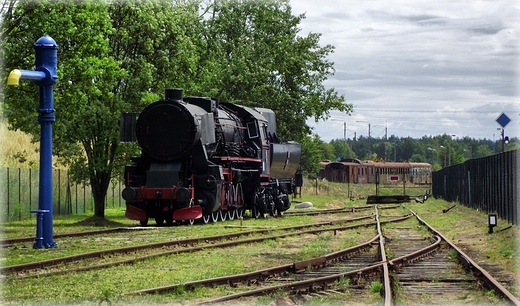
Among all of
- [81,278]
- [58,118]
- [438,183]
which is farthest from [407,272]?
[438,183]

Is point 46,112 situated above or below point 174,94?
below

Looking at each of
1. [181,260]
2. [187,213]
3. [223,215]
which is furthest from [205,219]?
[181,260]

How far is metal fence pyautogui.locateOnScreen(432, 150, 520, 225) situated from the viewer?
73.2 ft

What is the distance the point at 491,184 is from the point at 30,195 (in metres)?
17.8

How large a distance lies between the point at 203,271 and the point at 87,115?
14431mm

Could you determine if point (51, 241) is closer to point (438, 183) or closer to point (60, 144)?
point (60, 144)

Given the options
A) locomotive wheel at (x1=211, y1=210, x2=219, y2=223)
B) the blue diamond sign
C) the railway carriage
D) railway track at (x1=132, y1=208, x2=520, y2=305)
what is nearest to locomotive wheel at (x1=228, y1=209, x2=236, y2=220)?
locomotive wheel at (x1=211, y1=210, x2=219, y2=223)

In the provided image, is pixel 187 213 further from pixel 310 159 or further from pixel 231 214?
pixel 310 159

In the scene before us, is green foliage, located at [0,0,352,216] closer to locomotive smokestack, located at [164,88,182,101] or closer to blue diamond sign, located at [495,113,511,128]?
locomotive smokestack, located at [164,88,182,101]

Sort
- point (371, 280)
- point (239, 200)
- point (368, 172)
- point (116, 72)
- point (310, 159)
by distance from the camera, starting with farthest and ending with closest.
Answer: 1. point (368, 172)
2. point (310, 159)
3. point (239, 200)
4. point (116, 72)
5. point (371, 280)

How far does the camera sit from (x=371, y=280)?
11.6m

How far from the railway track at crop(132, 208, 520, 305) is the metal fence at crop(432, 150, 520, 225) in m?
7.33

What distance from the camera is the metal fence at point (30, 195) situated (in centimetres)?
2875

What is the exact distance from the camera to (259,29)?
4869 cm
